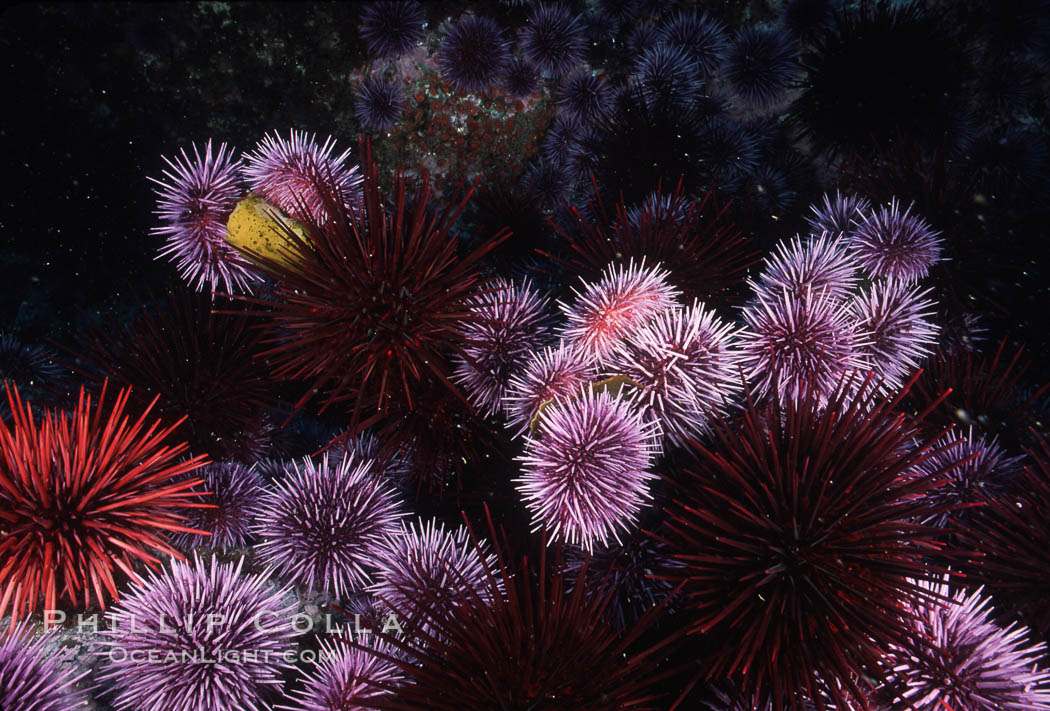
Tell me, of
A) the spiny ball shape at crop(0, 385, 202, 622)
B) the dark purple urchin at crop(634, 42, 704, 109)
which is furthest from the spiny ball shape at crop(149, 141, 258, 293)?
the dark purple urchin at crop(634, 42, 704, 109)

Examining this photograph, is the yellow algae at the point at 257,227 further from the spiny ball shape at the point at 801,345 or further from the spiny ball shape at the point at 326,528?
the spiny ball shape at the point at 801,345

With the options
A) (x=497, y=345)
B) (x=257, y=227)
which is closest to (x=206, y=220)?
(x=257, y=227)

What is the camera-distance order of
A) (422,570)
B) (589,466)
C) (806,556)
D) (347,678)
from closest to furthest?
(806,556), (589,466), (347,678), (422,570)

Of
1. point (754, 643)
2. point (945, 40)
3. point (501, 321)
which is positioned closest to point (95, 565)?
point (501, 321)

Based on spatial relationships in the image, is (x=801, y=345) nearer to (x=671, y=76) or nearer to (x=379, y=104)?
(x=671, y=76)

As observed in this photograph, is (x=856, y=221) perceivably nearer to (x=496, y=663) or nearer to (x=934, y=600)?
(x=934, y=600)

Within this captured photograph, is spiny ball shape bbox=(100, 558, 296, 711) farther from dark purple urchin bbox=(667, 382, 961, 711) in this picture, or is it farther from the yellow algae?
dark purple urchin bbox=(667, 382, 961, 711)

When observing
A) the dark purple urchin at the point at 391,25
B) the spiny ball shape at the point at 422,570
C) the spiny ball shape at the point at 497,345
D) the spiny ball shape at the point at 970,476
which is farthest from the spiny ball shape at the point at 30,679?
the dark purple urchin at the point at 391,25

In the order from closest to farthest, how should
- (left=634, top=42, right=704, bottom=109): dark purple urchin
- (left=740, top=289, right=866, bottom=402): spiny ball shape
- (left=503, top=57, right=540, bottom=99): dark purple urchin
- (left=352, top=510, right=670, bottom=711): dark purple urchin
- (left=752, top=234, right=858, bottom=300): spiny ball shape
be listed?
1. (left=352, top=510, right=670, bottom=711): dark purple urchin
2. (left=740, top=289, right=866, bottom=402): spiny ball shape
3. (left=752, top=234, right=858, bottom=300): spiny ball shape
4. (left=634, top=42, right=704, bottom=109): dark purple urchin
5. (left=503, top=57, right=540, bottom=99): dark purple urchin
